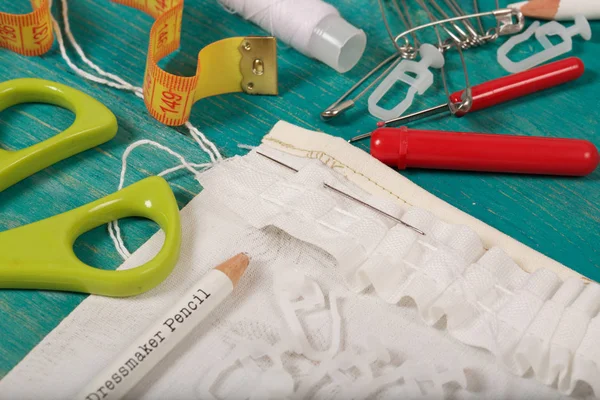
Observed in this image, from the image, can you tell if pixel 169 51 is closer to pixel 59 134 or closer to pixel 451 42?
pixel 59 134

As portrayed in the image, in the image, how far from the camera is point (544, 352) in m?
0.84

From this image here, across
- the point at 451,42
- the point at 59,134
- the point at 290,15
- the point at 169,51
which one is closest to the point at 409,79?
the point at 451,42

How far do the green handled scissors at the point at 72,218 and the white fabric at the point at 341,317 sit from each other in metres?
0.03

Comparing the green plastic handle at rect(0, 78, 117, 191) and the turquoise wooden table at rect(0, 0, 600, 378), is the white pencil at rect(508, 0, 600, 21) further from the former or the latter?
the green plastic handle at rect(0, 78, 117, 191)

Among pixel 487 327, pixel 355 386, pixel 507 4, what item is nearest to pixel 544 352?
pixel 487 327

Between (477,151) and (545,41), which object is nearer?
(477,151)

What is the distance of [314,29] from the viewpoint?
3.96 ft

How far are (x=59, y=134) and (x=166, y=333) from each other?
1.23 feet

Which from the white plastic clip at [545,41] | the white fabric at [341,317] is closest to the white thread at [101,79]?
the white fabric at [341,317]

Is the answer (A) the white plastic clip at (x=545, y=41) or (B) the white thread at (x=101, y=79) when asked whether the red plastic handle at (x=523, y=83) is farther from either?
(B) the white thread at (x=101, y=79)

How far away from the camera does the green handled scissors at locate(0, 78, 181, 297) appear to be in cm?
86

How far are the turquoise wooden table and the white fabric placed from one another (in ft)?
0.25

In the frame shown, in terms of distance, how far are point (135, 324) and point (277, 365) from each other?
181mm

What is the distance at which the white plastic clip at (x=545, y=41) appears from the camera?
4.08ft
